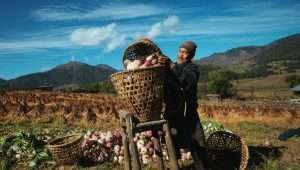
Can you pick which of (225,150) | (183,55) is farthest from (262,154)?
(183,55)

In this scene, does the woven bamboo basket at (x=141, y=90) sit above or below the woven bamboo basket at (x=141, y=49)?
below

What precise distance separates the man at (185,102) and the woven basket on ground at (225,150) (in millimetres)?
1573

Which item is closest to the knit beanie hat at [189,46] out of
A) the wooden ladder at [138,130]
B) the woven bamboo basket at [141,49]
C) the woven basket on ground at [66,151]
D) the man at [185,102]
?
the man at [185,102]

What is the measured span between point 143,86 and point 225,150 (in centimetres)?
316

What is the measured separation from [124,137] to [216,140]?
2738 mm

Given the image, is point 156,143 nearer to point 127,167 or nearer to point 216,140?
point 127,167

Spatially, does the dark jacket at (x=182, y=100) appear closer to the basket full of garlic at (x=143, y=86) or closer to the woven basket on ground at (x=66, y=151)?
the basket full of garlic at (x=143, y=86)

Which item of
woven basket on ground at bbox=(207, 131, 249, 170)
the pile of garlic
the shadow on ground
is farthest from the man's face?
the shadow on ground

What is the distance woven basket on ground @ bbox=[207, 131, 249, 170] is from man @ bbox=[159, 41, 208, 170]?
1.57m

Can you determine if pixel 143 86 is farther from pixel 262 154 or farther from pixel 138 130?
pixel 262 154

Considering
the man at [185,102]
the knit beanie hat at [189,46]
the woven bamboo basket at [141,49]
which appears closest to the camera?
the woven bamboo basket at [141,49]

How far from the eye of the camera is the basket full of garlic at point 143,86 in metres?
4.70

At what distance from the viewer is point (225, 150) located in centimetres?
724

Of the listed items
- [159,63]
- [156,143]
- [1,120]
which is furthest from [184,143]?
[1,120]
